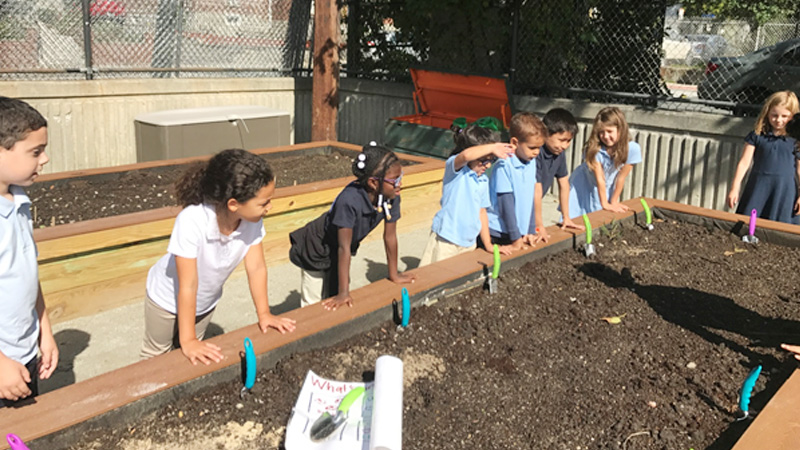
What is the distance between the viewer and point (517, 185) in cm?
429

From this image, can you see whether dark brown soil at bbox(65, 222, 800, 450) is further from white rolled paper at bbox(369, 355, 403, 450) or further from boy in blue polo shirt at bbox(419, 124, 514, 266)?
boy in blue polo shirt at bbox(419, 124, 514, 266)

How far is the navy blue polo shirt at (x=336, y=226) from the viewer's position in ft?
11.2

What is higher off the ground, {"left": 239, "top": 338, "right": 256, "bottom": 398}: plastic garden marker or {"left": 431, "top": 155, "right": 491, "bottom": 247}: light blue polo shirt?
{"left": 431, "top": 155, "right": 491, "bottom": 247}: light blue polo shirt

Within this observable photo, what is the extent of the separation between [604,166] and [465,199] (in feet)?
5.15

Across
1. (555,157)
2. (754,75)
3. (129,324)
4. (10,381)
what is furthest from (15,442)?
(754,75)

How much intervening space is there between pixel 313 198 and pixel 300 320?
2.87 metres

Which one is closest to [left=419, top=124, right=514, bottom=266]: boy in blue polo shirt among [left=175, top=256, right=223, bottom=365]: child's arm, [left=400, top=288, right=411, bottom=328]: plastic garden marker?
Answer: [left=400, top=288, right=411, bottom=328]: plastic garden marker

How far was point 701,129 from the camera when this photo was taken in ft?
23.7

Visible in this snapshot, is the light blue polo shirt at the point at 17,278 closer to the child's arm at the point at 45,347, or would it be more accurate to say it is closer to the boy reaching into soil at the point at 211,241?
the child's arm at the point at 45,347

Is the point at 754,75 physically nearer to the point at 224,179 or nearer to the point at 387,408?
the point at 224,179

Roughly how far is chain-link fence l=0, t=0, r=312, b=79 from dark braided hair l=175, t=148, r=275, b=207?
6.63 meters

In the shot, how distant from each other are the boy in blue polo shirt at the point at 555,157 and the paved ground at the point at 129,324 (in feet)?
4.75

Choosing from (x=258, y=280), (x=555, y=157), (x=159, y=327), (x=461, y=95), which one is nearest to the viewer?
(x=258, y=280)

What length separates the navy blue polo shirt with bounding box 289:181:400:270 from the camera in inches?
135
